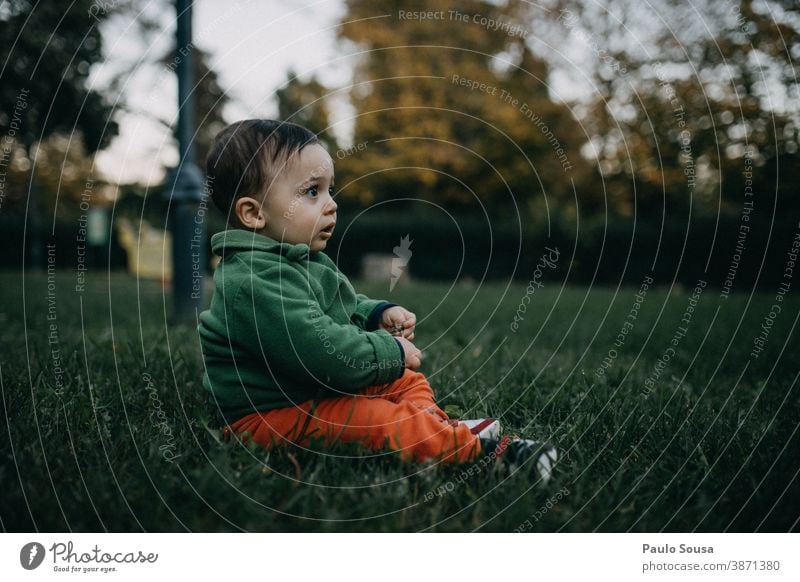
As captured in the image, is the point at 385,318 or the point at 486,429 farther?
the point at 385,318

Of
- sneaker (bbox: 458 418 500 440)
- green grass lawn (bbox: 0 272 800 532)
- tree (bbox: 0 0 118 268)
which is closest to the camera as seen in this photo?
green grass lawn (bbox: 0 272 800 532)

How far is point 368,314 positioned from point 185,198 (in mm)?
2609

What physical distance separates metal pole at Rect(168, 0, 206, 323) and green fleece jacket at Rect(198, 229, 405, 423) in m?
2.05

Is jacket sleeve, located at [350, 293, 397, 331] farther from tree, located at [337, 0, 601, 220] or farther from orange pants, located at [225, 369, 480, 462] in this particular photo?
tree, located at [337, 0, 601, 220]

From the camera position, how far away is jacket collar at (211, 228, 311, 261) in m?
1.78

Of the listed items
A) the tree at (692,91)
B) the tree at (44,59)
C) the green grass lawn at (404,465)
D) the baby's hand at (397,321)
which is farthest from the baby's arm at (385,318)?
the tree at (44,59)

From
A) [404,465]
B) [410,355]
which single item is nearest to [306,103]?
[410,355]

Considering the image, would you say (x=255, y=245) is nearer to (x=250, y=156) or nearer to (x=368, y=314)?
(x=250, y=156)

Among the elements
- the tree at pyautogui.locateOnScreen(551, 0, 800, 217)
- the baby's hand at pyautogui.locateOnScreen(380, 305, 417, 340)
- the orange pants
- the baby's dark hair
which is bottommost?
the orange pants

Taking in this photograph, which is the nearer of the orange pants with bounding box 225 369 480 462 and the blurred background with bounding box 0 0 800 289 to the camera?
the orange pants with bounding box 225 369 480 462

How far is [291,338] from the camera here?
1671mm

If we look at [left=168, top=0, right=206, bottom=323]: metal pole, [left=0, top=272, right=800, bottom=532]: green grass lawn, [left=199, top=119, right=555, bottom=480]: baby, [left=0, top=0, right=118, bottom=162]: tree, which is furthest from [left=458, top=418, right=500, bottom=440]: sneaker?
[left=0, top=0, right=118, bottom=162]: tree

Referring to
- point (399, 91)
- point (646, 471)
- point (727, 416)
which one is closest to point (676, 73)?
point (399, 91)
